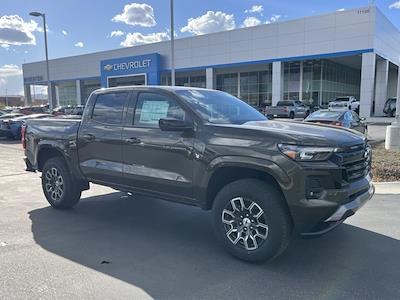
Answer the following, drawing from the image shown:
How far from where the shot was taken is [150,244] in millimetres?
4773

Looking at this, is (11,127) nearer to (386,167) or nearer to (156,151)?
(156,151)

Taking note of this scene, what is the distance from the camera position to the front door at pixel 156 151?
4570 millimetres

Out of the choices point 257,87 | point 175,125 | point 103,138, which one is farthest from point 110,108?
point 257,87

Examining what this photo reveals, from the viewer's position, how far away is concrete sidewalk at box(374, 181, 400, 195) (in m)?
7.40

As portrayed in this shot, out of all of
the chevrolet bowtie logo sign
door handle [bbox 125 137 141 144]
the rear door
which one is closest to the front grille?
door handle [bbox 125 137 141 144]

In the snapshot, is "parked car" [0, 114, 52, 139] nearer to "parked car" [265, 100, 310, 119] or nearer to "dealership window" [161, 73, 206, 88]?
"parked car" [265, 100, 310, 119]

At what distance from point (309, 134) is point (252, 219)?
1.10 metres

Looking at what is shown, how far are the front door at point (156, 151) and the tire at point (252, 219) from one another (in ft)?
1.75

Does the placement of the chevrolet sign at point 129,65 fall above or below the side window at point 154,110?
above

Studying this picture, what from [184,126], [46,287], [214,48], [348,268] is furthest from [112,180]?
[214,48]

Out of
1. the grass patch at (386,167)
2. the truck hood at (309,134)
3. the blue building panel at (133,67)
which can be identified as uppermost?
the blue building panel at (133,67)

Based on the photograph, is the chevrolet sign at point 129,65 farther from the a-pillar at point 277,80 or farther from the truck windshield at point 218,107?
the truck windshield at point 218,107

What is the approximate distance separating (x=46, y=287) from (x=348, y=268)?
3.08 metres

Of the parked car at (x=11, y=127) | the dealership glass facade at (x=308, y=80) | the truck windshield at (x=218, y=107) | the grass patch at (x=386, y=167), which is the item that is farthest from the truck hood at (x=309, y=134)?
the dealership glass facade at (x=308, y=80)
